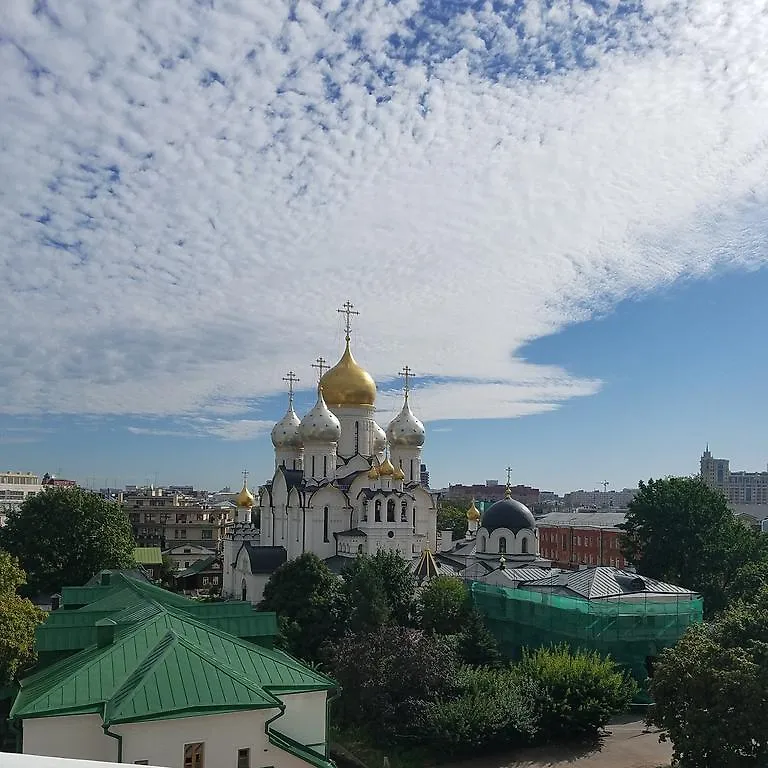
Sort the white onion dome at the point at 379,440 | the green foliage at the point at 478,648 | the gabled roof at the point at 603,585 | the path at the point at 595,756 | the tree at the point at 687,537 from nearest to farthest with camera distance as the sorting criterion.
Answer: the path at the point at 595,756 → the green foliage at the point at 478,648 → the gabled roof at the point at 603,585 → the tree at the point at 687,537 → the white onion dome at the point at 379,440

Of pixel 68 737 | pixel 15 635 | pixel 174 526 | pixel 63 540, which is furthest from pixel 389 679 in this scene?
pixel 174 526

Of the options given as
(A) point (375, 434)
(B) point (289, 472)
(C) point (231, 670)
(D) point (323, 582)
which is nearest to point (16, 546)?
(B) point (289, 472)

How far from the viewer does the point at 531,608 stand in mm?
28875

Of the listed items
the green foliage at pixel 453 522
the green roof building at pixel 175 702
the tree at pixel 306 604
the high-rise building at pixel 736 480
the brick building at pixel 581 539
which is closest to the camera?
the green roof building at pixel 175 702

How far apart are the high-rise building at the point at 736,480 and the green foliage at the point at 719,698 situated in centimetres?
16449

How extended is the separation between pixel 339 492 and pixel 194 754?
1144 inches

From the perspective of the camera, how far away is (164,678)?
12.9m

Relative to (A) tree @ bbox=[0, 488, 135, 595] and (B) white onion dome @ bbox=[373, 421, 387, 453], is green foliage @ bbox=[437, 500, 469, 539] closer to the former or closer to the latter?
(B) white onion dome @ bbox=[373, 421, 387, 453]

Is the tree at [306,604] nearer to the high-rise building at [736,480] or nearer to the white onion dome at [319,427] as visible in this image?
the white onion dome at [319,427]

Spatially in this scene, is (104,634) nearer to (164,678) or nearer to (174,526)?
(164,678)

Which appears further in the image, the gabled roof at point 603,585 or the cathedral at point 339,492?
the cathedral at point 339,492

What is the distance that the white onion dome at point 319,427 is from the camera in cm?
4256

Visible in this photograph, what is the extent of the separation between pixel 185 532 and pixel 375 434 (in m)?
35.7

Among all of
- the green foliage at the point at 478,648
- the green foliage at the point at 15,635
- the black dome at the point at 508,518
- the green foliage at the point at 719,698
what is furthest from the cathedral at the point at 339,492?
the green foliage at the point at 719,698
